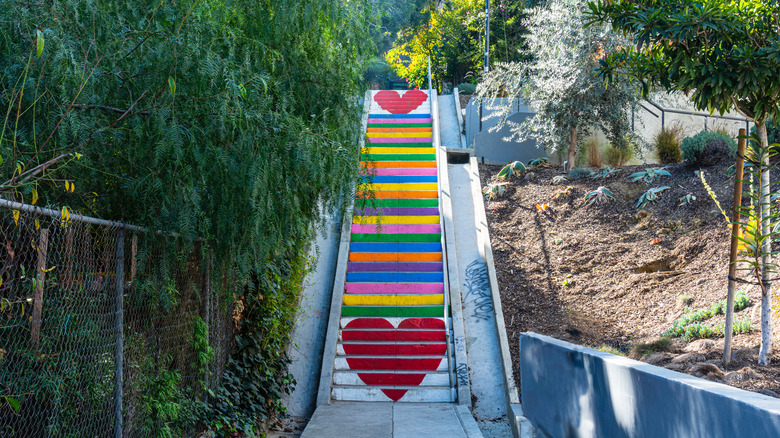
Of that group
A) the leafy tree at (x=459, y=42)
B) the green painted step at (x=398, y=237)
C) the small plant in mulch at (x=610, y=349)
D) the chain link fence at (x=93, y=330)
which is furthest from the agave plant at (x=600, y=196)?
the leafy tree at (x=459, y=42)

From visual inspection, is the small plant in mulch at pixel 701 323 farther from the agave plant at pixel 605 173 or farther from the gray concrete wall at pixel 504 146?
the gray concrete wall at pixel 504 146

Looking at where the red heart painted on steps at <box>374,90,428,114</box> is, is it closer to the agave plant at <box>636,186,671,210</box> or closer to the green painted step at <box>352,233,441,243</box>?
the green painted step at <box>352,233,441,243</box>

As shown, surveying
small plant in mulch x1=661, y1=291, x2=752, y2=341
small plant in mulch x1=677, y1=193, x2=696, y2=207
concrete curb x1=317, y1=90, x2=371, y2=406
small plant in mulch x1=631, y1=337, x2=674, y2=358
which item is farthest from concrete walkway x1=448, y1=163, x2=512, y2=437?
small plant in mulch x1=677, y1=193, x2=696, y2=207

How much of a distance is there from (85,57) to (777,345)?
19.4 feet

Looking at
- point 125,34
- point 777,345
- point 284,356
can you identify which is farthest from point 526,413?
point 125,34

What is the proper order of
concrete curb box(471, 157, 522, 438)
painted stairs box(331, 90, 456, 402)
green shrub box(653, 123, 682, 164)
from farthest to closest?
green shrub box(653, 123, 682, 164) → painted stairs box(331, 90, 456, 402) → concrete curb box(471, 157, 522, 438)

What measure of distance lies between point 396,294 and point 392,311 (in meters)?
0.41

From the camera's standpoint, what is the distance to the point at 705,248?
363 inches

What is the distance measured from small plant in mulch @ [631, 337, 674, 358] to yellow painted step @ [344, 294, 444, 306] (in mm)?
3308

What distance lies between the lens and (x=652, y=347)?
685 centimetres

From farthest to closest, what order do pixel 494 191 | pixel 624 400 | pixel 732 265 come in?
pixel 494 191
pixel 732 265
pixel 624 400

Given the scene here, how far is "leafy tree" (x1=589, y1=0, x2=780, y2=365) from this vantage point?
4.92 meters

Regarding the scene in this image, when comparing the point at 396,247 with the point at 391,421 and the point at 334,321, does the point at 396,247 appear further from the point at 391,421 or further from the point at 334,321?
the point at 391,421

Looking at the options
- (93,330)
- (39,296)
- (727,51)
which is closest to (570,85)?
(727,51)
